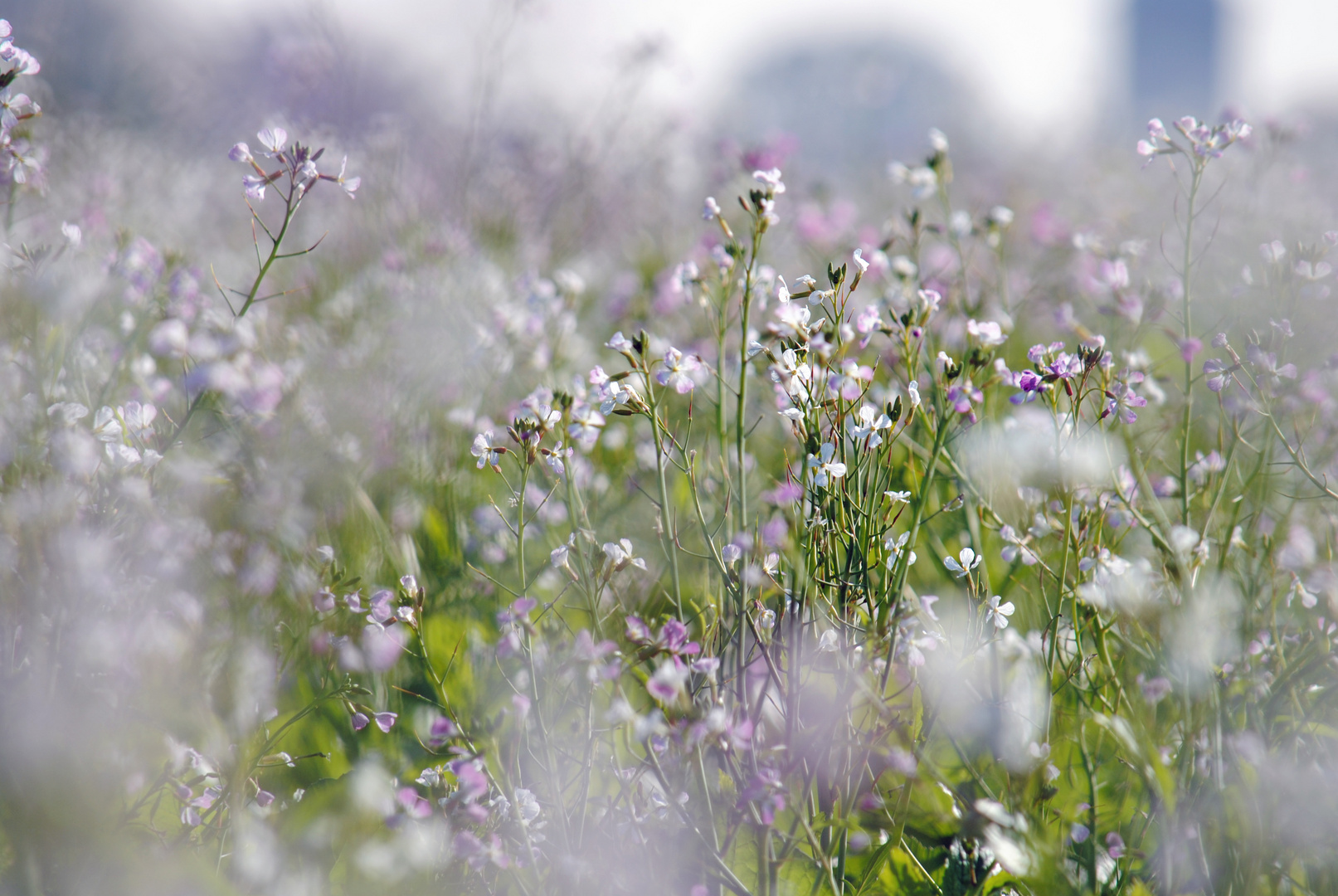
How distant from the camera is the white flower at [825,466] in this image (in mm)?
1251

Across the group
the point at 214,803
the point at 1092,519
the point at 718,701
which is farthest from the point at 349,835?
the point at 1092,519

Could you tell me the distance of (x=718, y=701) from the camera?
1.27 metres

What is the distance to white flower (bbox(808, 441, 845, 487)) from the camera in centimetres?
125

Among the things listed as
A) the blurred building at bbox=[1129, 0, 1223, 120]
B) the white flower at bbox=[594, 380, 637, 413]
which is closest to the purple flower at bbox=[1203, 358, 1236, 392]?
the white flower at bbox=[594, 380, 637, 413]

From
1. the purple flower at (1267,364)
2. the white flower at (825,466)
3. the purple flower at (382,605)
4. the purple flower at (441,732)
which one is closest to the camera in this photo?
the white flower at (825,466)

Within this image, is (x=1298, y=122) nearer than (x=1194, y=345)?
No

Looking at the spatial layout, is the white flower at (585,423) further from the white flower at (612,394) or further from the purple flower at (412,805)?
the purple flower at (412,805)

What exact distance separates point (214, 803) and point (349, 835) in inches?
10.6

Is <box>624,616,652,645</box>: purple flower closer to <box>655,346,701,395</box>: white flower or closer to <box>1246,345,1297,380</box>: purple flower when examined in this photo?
<box>655,346,701,395</box>: white flower

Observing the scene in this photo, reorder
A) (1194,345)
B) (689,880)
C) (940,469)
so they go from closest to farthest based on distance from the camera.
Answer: (689,880) → (1194,345) → (940,469)

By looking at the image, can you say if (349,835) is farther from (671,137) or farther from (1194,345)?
(671,137)

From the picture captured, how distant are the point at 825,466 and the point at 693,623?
0.68 m

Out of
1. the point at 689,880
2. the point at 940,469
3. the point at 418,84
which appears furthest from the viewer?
the point at 418,84

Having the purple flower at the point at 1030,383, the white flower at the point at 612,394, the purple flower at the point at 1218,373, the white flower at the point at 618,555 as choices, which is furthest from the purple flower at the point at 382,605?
the purple flower at the point at 1218,373
